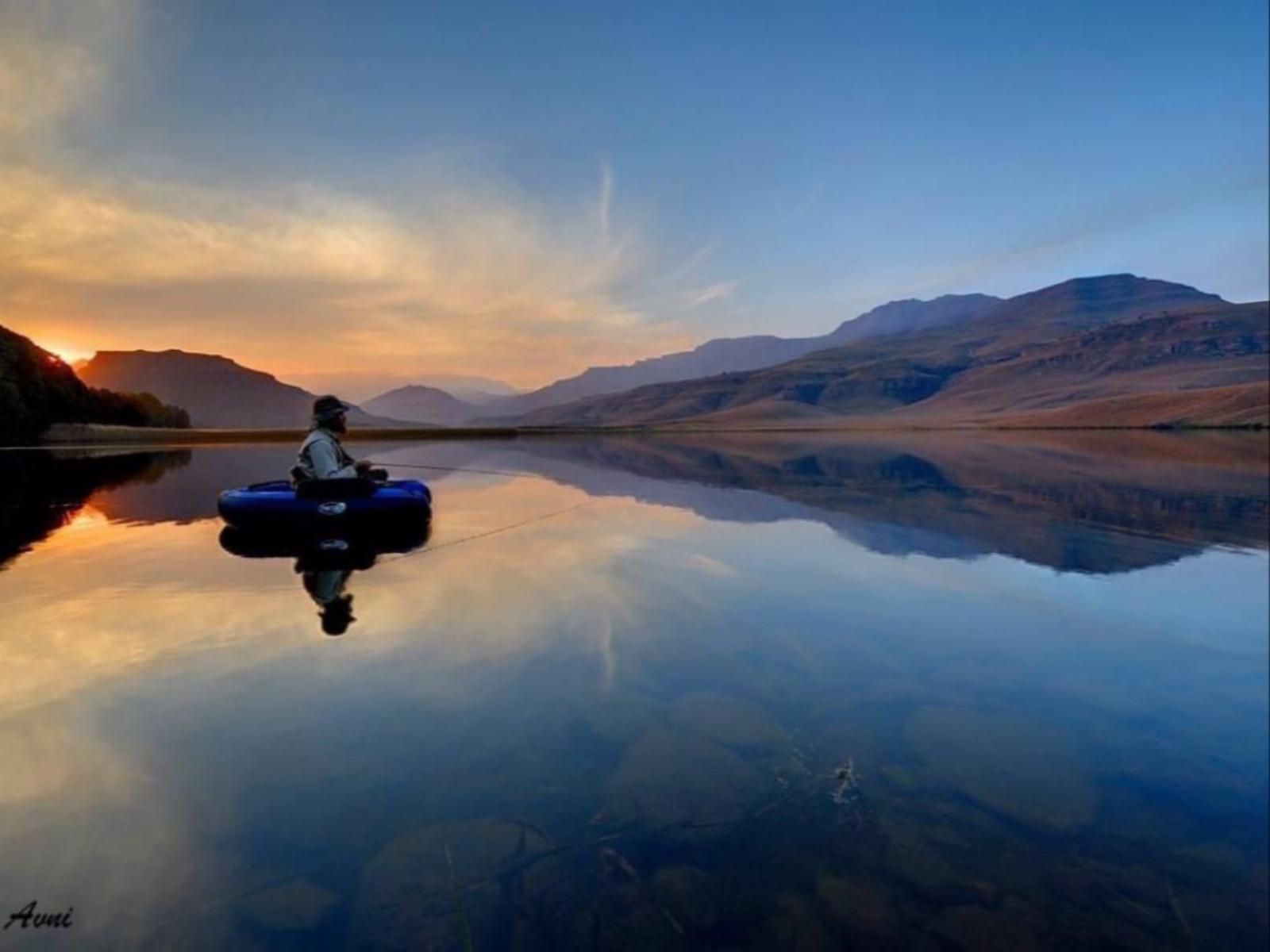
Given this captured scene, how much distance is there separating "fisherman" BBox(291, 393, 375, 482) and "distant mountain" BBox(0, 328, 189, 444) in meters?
48.3

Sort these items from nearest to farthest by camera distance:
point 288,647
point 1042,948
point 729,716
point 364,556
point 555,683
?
point 1042,948
point 729,716
point 555,683
point 288,647
point 364,556

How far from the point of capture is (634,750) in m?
4.87

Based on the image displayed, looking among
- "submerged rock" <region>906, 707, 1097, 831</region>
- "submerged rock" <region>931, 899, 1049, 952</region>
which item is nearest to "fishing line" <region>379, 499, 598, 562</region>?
"submerged rock" <region>906, 707, 1097, 831</region>

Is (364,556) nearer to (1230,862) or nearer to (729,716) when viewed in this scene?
(729,716)

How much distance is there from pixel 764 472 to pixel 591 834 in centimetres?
2694

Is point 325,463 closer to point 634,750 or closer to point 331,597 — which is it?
point 331,597

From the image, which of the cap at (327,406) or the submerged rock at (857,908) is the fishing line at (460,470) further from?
the submerged rock at (857,908)

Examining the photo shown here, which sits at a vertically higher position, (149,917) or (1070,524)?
(149,917)


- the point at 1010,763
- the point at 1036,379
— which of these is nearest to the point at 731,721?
the point at 1010,763

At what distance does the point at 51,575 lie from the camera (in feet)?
32.8

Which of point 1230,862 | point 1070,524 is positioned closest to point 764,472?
point 1070,524

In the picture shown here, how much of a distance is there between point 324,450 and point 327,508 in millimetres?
1082

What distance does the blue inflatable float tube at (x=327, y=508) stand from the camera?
12.3 metres

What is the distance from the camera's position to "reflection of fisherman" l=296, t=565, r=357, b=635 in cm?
770
